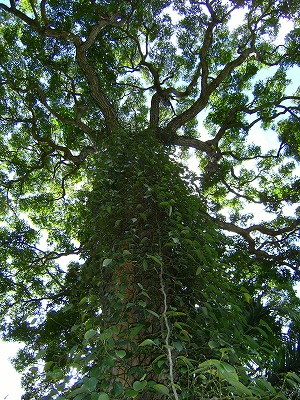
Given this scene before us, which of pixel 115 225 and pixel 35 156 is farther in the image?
pixel 35 156

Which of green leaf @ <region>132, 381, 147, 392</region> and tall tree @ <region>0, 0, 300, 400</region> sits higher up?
tall tree @ <region>0, 0, 300, 400</region>

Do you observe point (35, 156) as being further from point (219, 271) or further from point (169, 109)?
point (219, 271)

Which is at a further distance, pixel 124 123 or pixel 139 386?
pixel 124 123

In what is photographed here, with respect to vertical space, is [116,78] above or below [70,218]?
above

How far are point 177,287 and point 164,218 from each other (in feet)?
1.52

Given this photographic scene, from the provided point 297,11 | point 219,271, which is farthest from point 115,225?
point 297,11

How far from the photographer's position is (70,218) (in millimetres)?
6766

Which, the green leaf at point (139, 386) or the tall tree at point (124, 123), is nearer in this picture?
the green leaf at point (139, 386)

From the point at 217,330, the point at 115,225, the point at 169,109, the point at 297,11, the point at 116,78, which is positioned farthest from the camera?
the point at 169,109

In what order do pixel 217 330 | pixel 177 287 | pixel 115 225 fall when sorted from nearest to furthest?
1. pixel 217 330
2. pixel 177 287
3. pixel 115 225

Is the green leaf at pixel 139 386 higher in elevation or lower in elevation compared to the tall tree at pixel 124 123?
lower

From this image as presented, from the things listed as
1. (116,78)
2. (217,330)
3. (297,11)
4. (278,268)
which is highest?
(116,78)

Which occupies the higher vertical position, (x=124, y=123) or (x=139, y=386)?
(x=124, y=123)

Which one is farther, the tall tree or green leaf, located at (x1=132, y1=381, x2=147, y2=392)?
the tall tree
